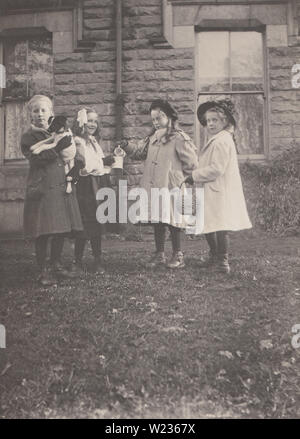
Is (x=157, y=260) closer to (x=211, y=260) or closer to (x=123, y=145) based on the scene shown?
(x=211, y=260)


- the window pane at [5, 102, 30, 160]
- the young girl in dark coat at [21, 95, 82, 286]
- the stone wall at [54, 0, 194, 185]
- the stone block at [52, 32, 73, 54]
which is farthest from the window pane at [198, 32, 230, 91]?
the window pane at [5, 102, 30, 160]

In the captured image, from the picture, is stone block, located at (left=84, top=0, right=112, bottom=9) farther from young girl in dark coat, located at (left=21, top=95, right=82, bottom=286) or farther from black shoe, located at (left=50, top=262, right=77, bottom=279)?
black shoe, located at (left=50, top=262, right=77, bottom=279)

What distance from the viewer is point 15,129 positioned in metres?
3.60

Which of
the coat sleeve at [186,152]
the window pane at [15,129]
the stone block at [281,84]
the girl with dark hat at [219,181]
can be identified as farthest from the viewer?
the stone block at [281,84]

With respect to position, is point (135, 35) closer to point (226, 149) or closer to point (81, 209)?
point (226, 149)

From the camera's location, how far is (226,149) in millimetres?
3389

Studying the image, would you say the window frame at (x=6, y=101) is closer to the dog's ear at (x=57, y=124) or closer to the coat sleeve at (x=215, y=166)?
the dog's ear at (x=57, y=124)

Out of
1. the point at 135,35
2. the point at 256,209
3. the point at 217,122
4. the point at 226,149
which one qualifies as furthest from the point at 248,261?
the point at 135,35

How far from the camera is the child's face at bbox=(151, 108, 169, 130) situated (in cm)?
350

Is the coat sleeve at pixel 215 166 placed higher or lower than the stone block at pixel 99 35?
lower

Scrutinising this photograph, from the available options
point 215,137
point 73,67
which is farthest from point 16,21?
point 215,137

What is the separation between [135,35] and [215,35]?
748 mm

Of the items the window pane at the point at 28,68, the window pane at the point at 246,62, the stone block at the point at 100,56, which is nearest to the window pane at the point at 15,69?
the window pane at the point at 28,68

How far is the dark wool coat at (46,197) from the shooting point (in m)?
3.31
